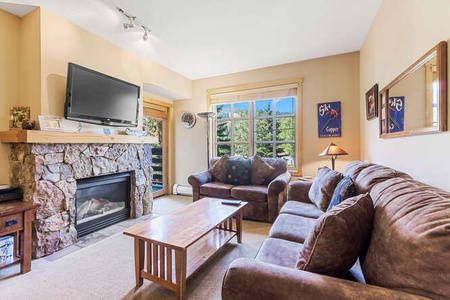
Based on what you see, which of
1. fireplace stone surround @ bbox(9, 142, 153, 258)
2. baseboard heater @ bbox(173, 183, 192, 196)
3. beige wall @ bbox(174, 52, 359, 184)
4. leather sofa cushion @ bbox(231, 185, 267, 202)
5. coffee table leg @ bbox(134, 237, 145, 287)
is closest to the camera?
coffee table leg @ bbox(134, 237, 145, 287)

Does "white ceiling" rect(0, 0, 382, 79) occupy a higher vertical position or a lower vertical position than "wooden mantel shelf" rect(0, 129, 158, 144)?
higher

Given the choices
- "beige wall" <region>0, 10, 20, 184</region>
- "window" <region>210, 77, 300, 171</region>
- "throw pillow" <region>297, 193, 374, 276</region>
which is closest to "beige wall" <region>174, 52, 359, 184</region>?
"window" <region>210, 77, 300, 171</region>

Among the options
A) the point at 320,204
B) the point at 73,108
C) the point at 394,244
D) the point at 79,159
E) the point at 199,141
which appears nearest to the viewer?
the point at 394,244

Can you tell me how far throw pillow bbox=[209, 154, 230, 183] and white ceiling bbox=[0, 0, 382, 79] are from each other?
5.94 feet

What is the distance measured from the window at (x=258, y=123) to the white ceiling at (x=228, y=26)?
71 centimetres

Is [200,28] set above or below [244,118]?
above

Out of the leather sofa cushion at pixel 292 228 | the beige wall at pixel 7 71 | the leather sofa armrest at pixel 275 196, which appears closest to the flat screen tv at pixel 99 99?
the beige wall at pixel 7 71

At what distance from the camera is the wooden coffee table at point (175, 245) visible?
1.47 metres

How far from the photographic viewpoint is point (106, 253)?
217 cm

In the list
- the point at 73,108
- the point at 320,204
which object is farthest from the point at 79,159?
the point at 320,204

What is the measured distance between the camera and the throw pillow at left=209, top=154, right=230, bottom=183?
12.0 ft

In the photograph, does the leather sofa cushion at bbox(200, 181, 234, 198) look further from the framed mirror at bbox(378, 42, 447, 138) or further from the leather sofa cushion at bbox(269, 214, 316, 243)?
the framed mirror at bbox(378, 42, 447, 138)

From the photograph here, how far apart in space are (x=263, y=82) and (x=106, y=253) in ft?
12.0

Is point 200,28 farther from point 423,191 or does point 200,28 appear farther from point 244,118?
point 423,191
